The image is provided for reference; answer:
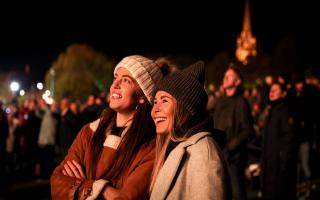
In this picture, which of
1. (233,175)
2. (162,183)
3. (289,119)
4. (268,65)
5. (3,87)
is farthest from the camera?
(268,65)

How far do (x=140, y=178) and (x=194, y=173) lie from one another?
1.76 feet

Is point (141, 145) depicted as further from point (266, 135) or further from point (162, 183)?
point (266, 135)

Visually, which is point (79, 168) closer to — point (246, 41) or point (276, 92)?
point (276, 92)

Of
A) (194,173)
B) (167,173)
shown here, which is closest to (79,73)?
(167,173)

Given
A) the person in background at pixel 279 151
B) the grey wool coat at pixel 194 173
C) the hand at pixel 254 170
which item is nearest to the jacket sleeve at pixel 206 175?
the grey wool coat at pixel 194 173

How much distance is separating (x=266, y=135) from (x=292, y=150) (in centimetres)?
44

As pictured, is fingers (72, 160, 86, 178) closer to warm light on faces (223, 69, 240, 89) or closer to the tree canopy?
warm light on faces (223, 69, 240, 89)

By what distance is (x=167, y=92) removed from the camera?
10.0ft

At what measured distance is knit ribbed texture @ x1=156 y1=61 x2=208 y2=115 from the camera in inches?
117

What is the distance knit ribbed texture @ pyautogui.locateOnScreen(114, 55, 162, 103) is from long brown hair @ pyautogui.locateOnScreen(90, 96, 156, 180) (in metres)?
0.11

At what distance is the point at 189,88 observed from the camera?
9.82 feet

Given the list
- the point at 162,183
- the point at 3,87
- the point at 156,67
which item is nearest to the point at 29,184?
the point at 156,67

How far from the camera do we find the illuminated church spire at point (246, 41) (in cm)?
11788

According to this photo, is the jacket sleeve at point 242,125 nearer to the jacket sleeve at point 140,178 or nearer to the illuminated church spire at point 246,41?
the jacket sleeve at point 140,178
